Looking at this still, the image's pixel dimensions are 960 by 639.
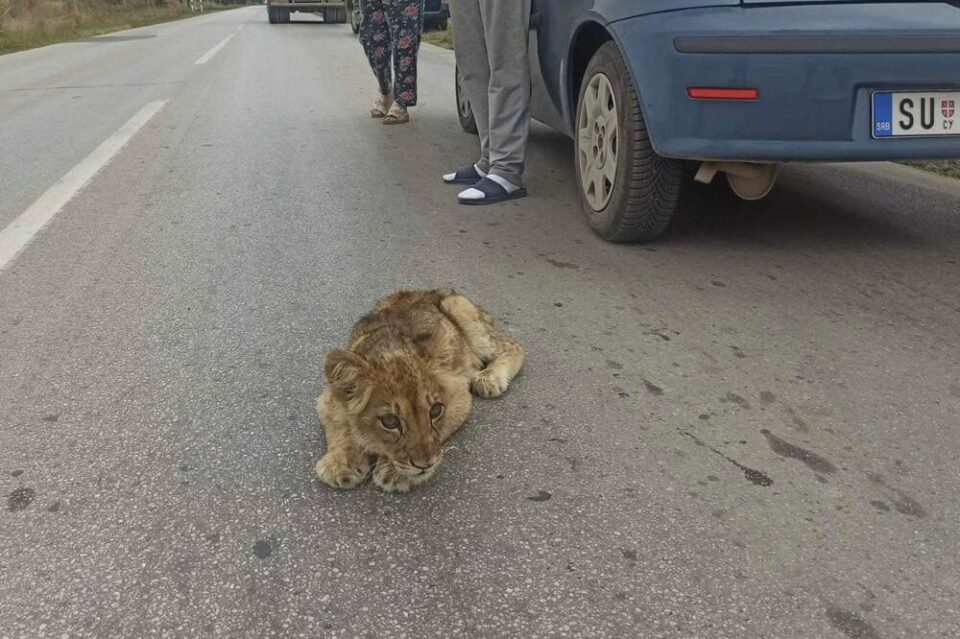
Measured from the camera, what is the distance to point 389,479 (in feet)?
6.34

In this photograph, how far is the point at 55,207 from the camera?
4465 millimetres

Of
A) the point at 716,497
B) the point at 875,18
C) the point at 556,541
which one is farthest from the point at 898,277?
the point at 556,541

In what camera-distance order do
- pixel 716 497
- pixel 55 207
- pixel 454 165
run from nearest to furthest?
pixel 716 497
pixel 55 207
pixel 454 165

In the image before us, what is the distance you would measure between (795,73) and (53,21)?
3007 cm

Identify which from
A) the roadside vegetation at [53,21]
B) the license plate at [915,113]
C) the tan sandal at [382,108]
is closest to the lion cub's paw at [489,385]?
the license plate at [915,113]

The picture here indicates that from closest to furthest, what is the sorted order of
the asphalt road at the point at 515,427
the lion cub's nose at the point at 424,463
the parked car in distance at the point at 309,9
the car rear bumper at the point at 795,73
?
1. the asphalt road at the point at 515,427
2. the lion cub's nose at the point at 424,463
3. the car rear bumper at the point at 795,73
4. the parked car in distance at the point at 309,9

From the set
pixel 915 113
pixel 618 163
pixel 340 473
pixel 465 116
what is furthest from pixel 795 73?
pixel 465 116

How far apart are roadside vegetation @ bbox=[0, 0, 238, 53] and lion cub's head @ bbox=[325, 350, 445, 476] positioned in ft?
66.3

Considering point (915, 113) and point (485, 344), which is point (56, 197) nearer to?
point (485, 344)

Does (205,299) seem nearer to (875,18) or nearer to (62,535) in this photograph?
(62,535)

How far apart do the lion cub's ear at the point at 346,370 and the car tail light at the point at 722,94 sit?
1.81 meters

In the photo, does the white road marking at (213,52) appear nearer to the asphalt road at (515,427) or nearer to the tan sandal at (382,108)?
the tan sandal at (382,108)

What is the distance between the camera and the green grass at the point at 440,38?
15952 mm

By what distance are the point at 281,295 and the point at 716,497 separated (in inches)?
77.2
